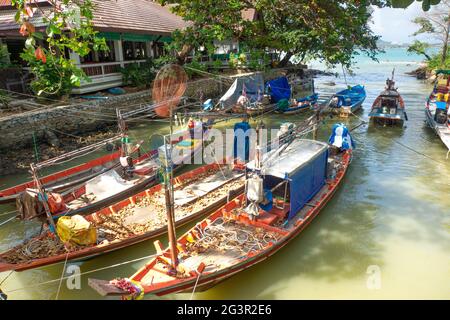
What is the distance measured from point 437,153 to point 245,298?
46.9ft

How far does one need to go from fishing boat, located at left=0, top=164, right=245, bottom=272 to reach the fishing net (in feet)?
9.97

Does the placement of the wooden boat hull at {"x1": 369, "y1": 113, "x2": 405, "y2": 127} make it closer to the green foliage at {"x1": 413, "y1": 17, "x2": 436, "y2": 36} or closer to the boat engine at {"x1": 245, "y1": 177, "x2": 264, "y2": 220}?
the boat engine at {"x1": 245, "y1": 177, "x2": 264, "y2": 220}

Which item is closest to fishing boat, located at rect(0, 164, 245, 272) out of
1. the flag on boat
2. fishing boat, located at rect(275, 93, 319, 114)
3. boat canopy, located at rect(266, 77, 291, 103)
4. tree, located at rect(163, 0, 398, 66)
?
the flag on boat

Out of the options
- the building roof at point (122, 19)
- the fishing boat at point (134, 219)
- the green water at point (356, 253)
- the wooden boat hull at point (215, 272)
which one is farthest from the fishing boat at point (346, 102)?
the wooden boat hull at point (215, 272)

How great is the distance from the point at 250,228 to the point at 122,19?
18283 mm

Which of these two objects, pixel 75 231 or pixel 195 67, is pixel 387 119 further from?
pixel 75 231

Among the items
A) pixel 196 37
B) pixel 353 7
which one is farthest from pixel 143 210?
pixel 353 7

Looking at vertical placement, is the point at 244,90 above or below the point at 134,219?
above

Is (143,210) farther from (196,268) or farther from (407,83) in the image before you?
(407,83)

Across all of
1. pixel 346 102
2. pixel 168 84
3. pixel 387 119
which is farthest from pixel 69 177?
pixel 346 102

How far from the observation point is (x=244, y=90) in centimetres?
2219

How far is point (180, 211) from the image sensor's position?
10.6 metres

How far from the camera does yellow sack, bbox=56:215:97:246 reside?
812 centimetres

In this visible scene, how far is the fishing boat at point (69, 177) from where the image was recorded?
10.6 meters
